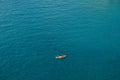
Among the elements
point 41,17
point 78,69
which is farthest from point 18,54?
point 41,17

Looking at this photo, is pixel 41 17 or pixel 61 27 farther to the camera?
pixel 41 17

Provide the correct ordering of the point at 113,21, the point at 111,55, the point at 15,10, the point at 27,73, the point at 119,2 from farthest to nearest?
the point at 119,2
the point at 15,10
the point at 113,21
the point at 111,55
the point at 27,73

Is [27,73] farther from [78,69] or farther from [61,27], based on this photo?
[61,27]

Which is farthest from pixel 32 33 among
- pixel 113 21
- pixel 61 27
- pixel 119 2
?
pixel 119 2

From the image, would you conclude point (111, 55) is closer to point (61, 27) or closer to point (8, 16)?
point (61, 27)

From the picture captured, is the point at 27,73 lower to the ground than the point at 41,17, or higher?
lower

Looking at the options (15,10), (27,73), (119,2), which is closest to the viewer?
(27,73)
